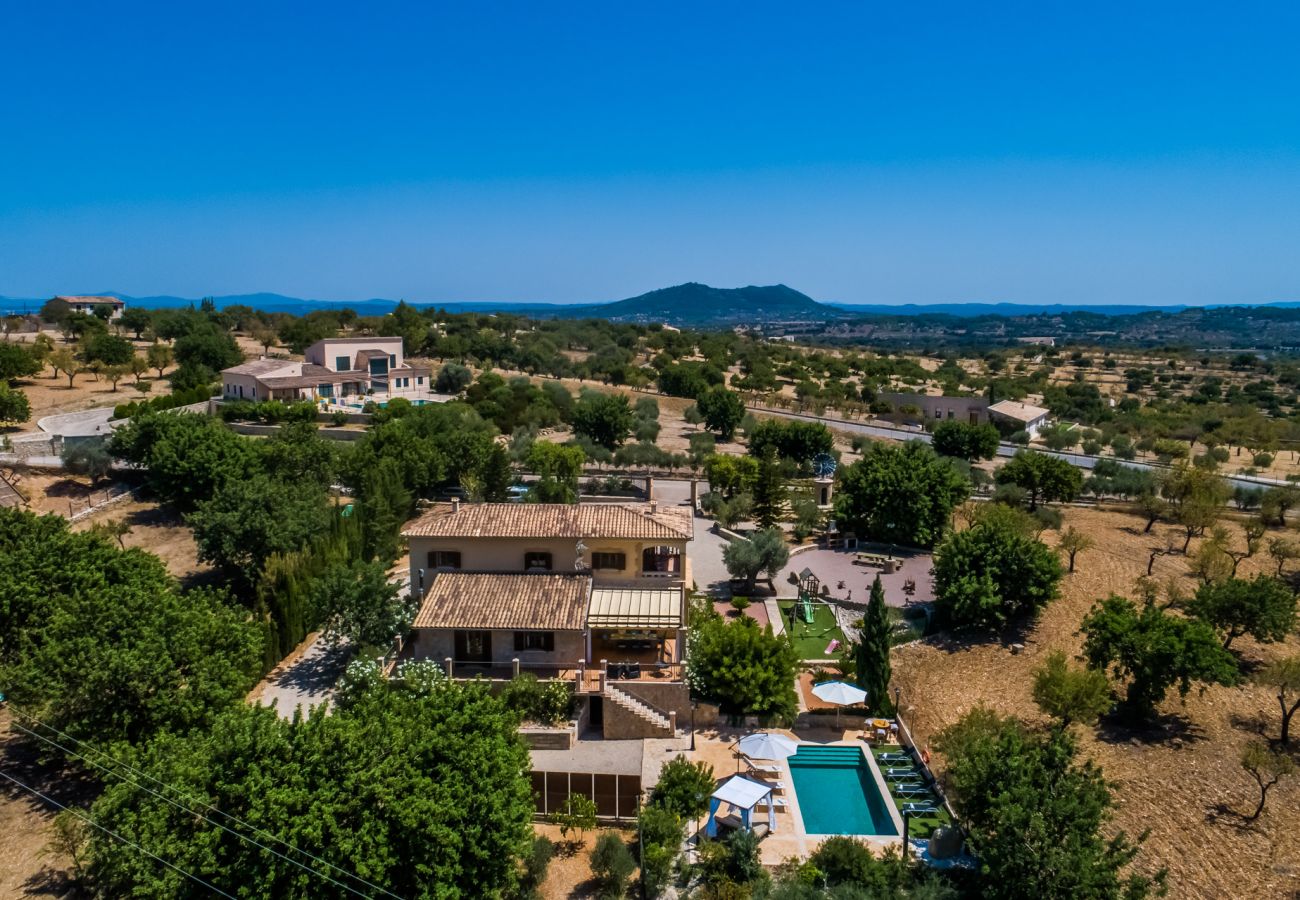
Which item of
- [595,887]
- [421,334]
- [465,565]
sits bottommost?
[595,887]

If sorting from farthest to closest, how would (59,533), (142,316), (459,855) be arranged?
(142,316), (59,533), (459,855)

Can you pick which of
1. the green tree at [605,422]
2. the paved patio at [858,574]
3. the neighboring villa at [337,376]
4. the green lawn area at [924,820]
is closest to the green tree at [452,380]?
the neighboring villa at [337,376]

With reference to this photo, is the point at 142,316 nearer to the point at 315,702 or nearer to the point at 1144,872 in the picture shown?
the point at 315,702

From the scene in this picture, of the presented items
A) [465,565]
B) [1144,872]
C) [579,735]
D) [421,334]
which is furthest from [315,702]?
[421,334]

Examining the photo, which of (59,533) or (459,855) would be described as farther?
(59,533)

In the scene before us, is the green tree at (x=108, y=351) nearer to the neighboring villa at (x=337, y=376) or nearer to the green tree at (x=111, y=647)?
the neighboring villa at (x=337, y=376)

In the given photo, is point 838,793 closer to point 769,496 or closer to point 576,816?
point 576,816

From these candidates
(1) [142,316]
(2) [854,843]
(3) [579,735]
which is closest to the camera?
(2) [854,843]
